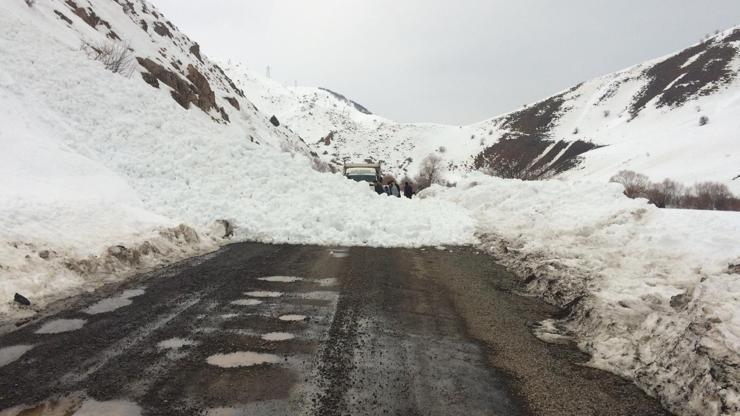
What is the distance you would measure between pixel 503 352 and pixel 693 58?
107 m

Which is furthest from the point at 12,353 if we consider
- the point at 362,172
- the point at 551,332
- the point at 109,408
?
the point at 362,172

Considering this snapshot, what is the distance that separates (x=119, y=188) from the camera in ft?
38.6

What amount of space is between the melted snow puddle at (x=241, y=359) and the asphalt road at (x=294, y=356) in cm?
2

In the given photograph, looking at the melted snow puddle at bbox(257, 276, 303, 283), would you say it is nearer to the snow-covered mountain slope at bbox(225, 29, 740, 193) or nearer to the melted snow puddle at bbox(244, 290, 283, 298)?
the melted snow puddle at bbox(244, 290, 283, 298)

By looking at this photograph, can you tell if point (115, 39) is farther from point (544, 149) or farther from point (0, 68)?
point (544, 149)

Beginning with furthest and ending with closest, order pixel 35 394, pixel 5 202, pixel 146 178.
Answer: pixel 146 178 < pixel 5 202 < pixel 35 394

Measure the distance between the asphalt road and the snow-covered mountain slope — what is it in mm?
34741

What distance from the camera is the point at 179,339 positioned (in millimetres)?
4688

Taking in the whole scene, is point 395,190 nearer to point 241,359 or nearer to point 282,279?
point 282,279

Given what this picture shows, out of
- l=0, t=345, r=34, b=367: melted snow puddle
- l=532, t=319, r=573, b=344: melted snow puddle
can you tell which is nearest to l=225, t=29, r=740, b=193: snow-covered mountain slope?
l=532, t=319, r=573, b=344: melted snow puddle

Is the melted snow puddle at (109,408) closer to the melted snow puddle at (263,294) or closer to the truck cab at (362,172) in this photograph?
the melted snow puddle at (263,294)

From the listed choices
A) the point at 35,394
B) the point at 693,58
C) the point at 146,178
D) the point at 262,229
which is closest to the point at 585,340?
the point at 35,394

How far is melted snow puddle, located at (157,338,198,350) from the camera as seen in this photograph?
14.6 feet

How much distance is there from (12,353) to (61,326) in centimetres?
78
